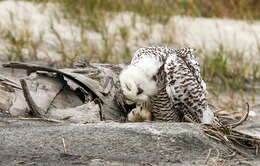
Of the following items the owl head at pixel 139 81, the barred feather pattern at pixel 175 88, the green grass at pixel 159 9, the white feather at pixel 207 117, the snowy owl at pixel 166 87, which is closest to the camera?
the owl head at pixel 139 81

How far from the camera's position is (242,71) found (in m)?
6.55

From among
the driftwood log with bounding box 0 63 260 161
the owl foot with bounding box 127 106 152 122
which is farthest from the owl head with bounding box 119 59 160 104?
the driftwood log with bounding box 0 63 260 161

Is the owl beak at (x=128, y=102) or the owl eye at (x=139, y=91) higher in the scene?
the owl eye at (x=139, y=91)

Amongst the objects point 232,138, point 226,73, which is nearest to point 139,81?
point 232,138

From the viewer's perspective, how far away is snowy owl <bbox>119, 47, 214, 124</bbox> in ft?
12.5

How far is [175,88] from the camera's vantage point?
4.01m

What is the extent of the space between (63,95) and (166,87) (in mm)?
711

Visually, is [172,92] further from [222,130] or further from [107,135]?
[107,135]

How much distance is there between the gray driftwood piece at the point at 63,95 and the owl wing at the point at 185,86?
1.11 ft

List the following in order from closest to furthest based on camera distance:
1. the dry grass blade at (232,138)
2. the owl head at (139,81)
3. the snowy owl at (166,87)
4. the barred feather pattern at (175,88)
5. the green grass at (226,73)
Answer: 1. the dry grass blade at (232,138)
2. the owl head at (139,81)
3. the snowy owl at (166,87)
4. the barred feather pattern at (175,88)
5. the green grass at (226,73)

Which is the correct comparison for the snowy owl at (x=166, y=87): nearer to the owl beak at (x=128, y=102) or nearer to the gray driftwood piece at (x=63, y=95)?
the owl beak at (x=128, y=102)

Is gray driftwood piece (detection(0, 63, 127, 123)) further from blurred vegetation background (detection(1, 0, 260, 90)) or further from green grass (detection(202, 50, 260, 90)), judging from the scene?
green grass (detection(202, 50, 260, 90))

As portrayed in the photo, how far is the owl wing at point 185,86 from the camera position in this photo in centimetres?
401

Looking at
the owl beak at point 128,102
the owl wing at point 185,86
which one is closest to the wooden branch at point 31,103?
the owl beak at point 128,102
